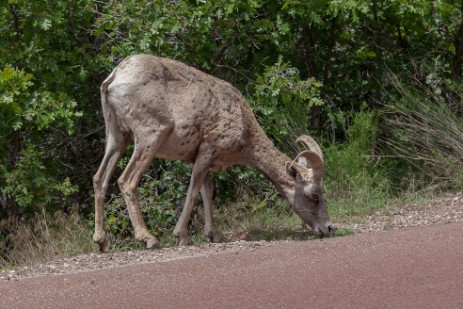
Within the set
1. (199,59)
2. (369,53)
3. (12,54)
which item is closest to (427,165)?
(369,53)

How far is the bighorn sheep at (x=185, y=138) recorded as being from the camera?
11.5 meters

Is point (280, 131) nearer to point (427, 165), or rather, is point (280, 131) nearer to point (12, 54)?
point (427, 165)

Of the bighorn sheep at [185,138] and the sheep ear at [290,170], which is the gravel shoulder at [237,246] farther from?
the sheep ear at [290,170]

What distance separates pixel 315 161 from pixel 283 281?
4.17 m

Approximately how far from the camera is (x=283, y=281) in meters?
8.20

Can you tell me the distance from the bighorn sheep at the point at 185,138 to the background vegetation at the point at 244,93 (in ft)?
2.74

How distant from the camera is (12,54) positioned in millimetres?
14086

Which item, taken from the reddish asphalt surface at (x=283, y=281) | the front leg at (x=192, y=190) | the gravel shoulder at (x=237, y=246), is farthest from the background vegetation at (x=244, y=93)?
the reddish asphalt surface at (x=283, y=281)

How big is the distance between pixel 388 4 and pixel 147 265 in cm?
833

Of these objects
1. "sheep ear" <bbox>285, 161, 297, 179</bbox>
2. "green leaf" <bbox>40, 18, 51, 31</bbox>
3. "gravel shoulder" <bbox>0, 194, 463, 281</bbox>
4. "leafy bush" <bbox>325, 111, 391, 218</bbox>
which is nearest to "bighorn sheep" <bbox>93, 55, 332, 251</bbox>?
"sheep ear" <bbox>285, 161, 297, 179</bbox>

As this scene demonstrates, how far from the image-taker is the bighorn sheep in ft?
37.7

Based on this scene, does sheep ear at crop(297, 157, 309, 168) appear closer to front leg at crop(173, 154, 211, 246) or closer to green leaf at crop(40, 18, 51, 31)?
front leg at crop(173, 154, 211, 246)

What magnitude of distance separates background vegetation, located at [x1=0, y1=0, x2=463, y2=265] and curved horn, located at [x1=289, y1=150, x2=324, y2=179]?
1.01 meters

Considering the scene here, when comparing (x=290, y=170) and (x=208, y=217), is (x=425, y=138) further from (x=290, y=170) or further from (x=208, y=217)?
(x=208, y=217)
